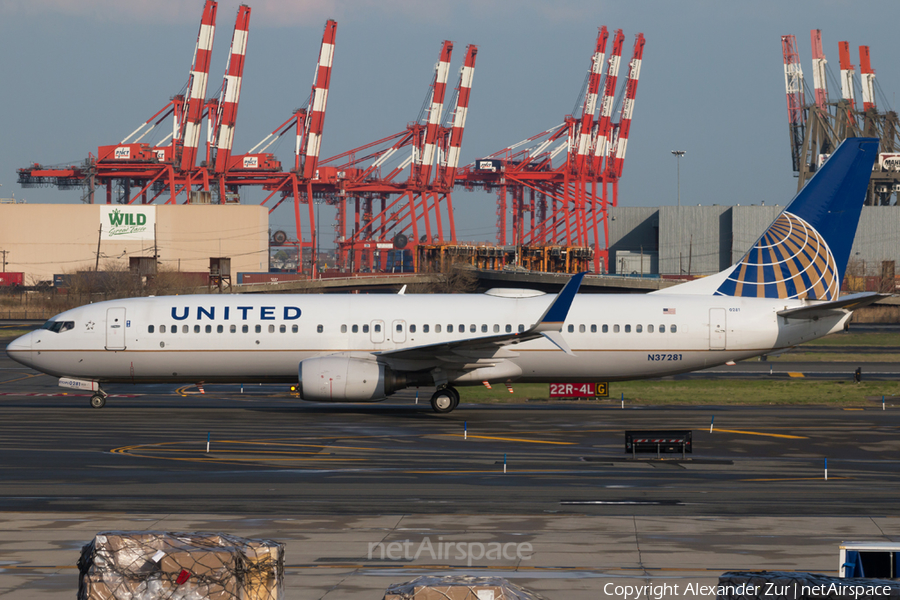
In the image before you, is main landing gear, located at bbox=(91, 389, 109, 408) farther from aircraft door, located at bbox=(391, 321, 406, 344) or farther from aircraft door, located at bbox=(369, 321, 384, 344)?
aircraft door, located at bbox=(391, 321, 406, 344)

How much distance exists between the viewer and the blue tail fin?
35.0 m

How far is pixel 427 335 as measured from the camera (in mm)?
33781

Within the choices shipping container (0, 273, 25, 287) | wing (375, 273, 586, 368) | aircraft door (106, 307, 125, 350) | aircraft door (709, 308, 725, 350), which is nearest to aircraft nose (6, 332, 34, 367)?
aircraft door (106, 307, 125, 350)

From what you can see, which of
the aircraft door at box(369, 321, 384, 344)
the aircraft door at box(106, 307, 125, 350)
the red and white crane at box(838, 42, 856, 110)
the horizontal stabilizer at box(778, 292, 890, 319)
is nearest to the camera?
the horizontal stabilizer at box(778, 292, 890, 319)

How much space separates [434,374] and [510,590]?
2621 cm

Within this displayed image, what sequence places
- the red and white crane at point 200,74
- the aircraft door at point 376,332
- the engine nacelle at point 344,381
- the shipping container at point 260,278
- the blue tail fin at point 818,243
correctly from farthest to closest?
the shipping container at point 260,278 < the red and white crane at point 200,74 < the blue tail fin at point 818,243 < the aircraft door at point 376,332 < the engine nacelle at point 344,381

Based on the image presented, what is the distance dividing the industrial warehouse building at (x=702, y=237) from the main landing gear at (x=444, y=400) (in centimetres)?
9857

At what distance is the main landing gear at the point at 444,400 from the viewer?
110 feet

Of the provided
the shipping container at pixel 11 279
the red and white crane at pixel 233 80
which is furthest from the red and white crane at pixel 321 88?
the shipping container at pixel 11 279

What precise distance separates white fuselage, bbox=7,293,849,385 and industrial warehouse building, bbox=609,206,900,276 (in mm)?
95359

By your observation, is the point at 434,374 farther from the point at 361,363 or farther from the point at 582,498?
the point at 582,498

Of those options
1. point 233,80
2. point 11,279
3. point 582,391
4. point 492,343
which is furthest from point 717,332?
point 11,279

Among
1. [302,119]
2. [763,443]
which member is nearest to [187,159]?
[302,119]

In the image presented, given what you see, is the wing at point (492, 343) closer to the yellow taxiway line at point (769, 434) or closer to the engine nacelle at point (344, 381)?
the engine nacelle at point (344, 381)
